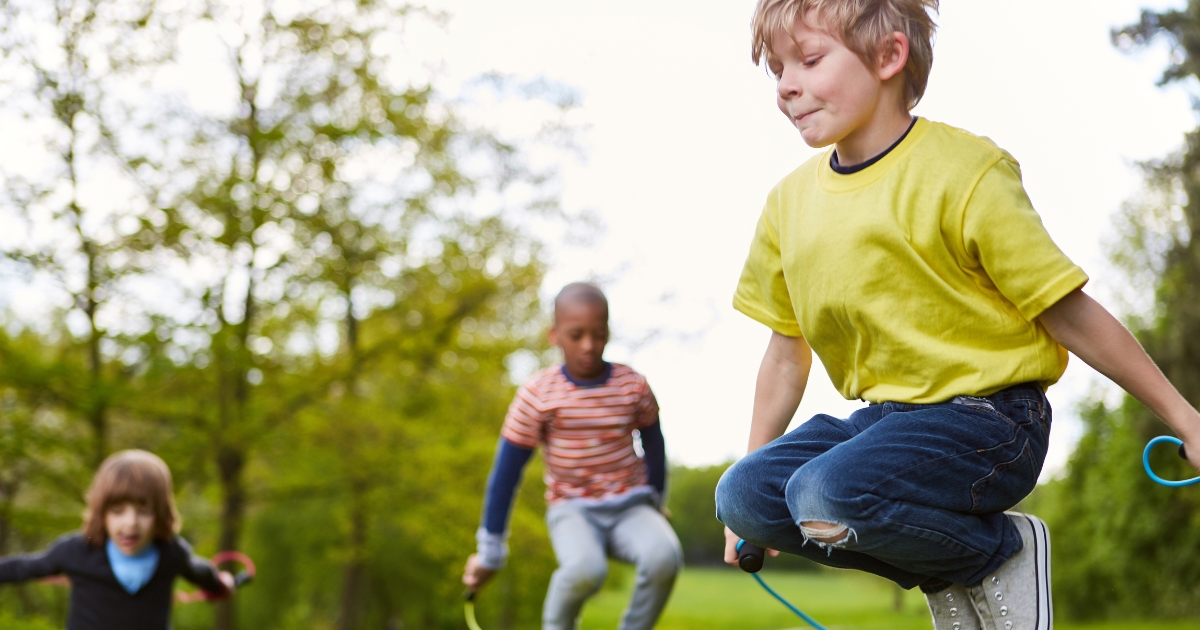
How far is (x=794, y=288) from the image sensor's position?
211 centimetres

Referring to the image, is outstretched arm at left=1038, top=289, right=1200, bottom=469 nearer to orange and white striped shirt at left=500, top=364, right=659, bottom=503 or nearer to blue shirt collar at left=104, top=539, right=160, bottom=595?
orange and white striped shirt at left=500, top=364, right=659, bottom=503

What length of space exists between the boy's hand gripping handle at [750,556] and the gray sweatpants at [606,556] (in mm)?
1485

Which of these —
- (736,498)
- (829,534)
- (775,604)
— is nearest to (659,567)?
(736,498)

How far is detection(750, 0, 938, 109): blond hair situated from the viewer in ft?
6.44

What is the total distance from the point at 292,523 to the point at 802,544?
2312 centimetres

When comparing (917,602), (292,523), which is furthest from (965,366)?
(917,602)

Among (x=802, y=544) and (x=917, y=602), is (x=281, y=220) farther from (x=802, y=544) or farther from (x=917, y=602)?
(x=917, y=602)

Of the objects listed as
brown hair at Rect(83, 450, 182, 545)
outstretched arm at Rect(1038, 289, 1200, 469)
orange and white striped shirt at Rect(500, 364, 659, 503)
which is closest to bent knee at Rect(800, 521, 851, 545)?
outstretched arm at Rect(1038, 289, 1200, 469)

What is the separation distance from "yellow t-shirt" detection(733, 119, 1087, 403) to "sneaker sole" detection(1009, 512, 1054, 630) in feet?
0.92

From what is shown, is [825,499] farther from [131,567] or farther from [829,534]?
[131,567]

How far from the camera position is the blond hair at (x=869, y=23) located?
6.44 feet

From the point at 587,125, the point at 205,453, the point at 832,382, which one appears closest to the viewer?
the point at 832,382

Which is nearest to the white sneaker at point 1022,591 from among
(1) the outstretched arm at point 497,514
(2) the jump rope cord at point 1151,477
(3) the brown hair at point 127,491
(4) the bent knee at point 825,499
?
(2) the jump rope cord at point 1151,477

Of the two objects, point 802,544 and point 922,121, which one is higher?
point 922,121
